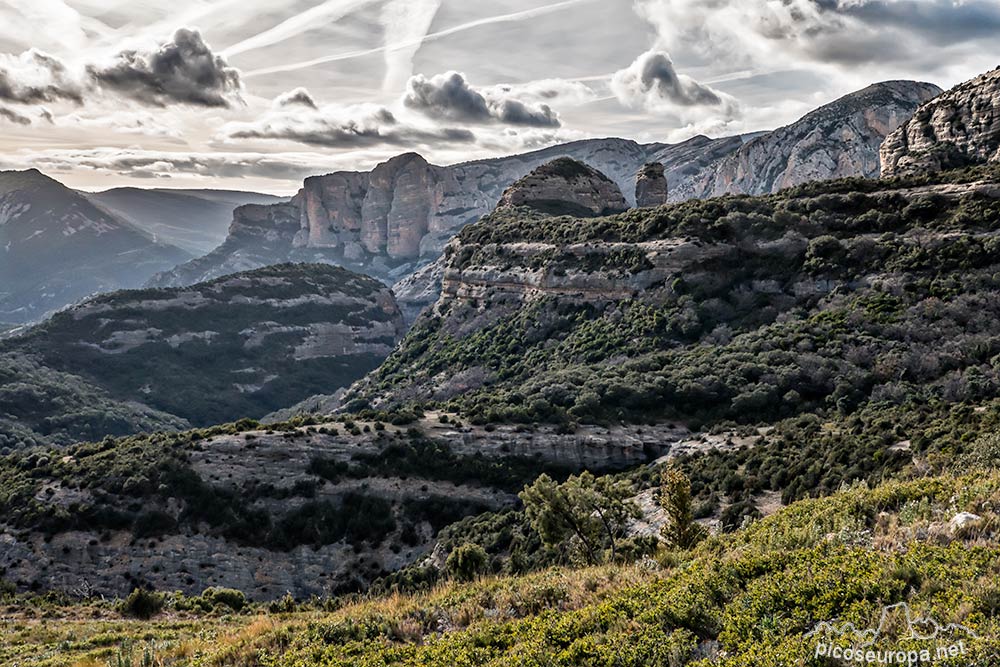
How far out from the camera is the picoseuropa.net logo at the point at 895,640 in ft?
22.5

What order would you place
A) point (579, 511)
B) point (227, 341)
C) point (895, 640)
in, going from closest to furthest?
point (895, 640), point (579, 511), point (227, 341)

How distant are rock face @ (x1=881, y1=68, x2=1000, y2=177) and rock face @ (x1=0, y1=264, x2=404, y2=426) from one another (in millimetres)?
121553

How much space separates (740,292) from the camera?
61.9m

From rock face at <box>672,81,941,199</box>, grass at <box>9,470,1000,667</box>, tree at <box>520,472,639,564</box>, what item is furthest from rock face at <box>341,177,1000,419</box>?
rock face at <box>672,81,941,199</box>

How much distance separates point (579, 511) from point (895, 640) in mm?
16867

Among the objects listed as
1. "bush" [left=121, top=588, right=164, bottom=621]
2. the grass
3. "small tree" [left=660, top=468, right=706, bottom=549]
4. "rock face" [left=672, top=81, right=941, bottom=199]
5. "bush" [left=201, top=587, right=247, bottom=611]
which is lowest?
"bush" [left=201, top=587, right=247, bottom=611]

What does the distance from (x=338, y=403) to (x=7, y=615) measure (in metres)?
72.7

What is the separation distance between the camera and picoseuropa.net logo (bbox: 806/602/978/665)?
6852 mm

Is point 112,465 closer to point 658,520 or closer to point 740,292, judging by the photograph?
point 658,520

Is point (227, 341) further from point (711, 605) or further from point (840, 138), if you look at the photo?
point (840, 138)

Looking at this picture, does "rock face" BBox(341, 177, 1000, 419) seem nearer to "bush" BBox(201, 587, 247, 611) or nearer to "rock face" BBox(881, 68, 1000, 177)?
"rock face" BBox(881, 68, 1000, 177)

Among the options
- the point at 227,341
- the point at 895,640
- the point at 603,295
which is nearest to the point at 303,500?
the point at 895,640

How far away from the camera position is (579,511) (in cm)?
2380

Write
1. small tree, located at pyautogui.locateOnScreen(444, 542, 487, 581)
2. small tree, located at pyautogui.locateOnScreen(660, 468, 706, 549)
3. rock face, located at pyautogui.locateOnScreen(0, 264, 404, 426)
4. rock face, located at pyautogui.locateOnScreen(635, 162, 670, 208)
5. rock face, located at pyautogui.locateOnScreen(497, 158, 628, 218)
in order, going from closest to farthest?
1. small tree, located at pyautogui.locateOnScreen(660, 468, 706, 549)
2. small tree, located at pyautogui.locateOnScreen(444, 542, 487, 581)
3. rock face, located at pyautogui.locateOnScreen(497, 158, 628, 218)
4. rock face, located at pyautogui.locateOnScreen(0, 264, 404, 426)
5. rock face, located at pyautogui.locateOnScreen(635, 162, 670, 208)
